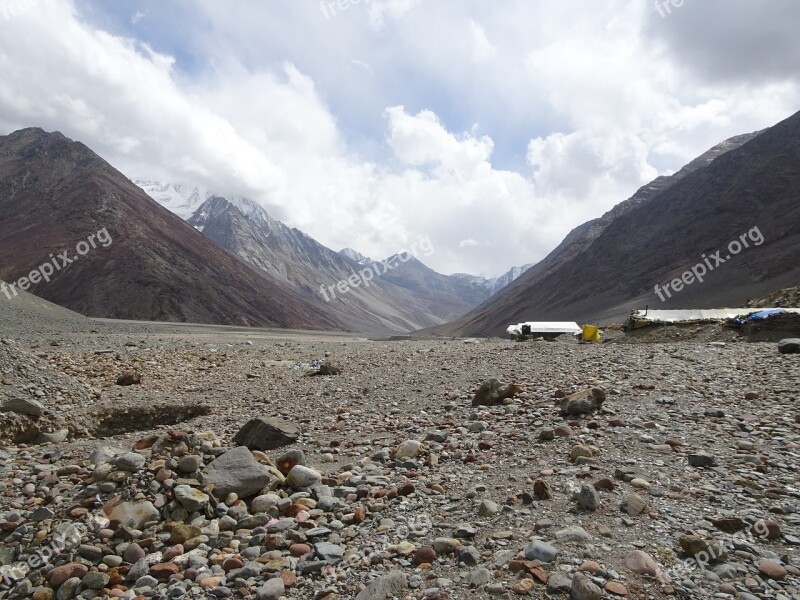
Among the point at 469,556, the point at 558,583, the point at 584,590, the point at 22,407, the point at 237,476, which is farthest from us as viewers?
the point at 22,407

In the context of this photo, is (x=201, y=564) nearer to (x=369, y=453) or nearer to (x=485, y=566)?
(x=485, y=566)

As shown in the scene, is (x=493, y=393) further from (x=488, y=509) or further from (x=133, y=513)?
(x=133, y=513)

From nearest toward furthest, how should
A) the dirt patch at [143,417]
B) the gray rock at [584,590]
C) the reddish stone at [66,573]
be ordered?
the gray rock at [584,590] → the reddish stone at [66,573] → the dirt patch at [143,417]

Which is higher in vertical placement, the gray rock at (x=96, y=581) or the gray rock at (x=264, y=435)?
the gray rock at (x=264, y=435)

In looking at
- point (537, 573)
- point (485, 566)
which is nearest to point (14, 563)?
point (485, 566)

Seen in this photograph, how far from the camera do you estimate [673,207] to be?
130625 millimetres

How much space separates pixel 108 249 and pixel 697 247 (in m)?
141

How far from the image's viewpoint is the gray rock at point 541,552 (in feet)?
13.0

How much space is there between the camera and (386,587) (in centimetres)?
388

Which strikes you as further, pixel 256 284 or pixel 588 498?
pixel 256 284

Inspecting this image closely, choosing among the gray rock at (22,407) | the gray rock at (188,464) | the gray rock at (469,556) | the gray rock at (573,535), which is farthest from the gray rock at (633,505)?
the gray rock at (22,407)

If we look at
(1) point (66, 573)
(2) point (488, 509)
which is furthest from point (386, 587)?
(1) point (66, 573)

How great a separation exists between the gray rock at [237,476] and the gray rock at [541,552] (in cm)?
336

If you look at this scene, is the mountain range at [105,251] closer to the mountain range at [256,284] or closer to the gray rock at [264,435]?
the mountain range at [256,284]
